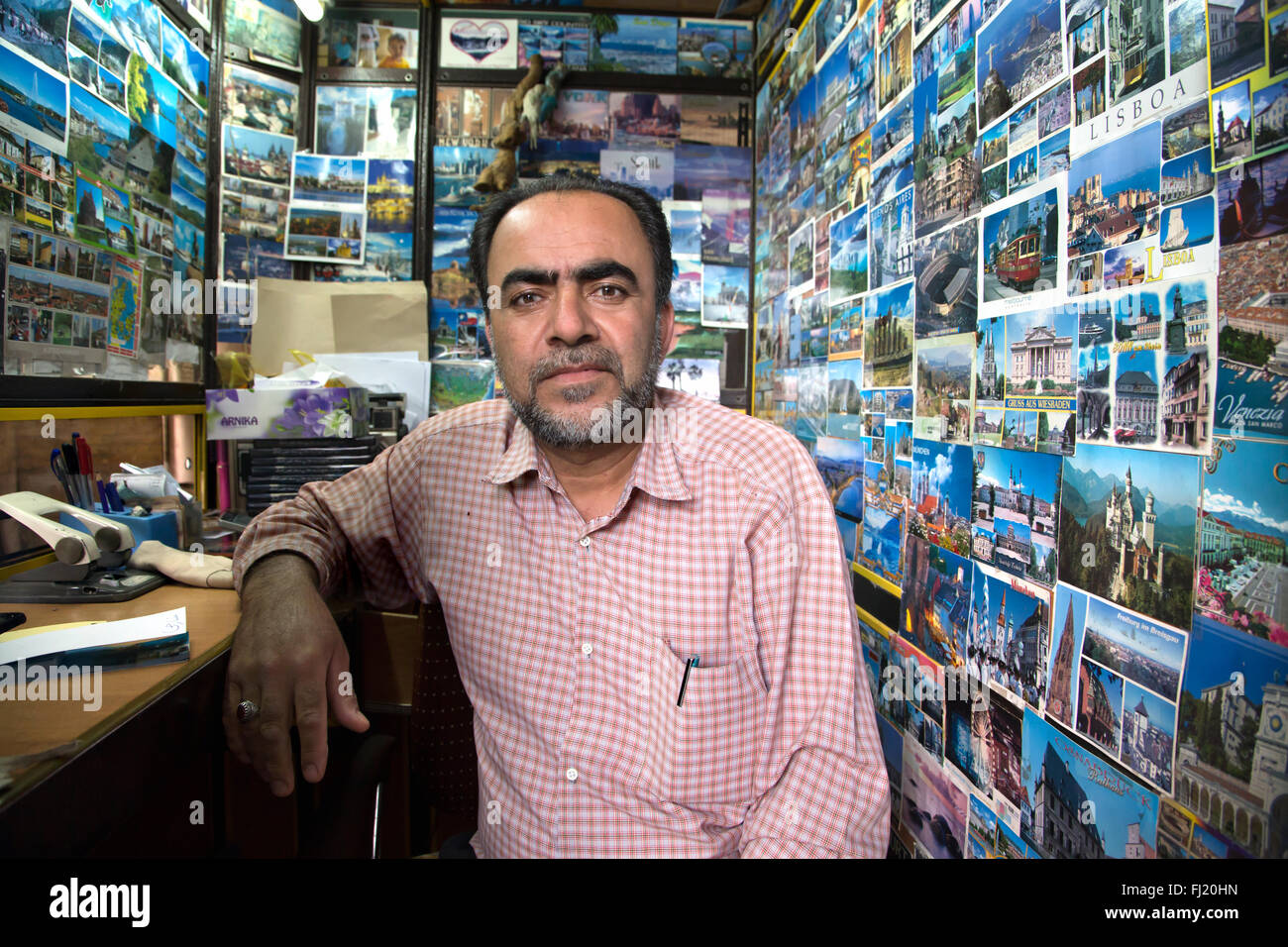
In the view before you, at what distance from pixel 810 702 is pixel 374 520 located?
754 millimetres

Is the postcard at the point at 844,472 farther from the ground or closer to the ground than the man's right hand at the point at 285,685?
farther from the ground

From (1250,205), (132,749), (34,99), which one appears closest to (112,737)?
(132,749)

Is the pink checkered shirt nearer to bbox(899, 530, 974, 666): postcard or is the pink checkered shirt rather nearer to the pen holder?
bbox(899, 530, 974, 666): postcard

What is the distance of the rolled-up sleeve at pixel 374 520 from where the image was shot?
1080 millimetres

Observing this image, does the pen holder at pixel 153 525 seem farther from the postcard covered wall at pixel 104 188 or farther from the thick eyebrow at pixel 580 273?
the thick eyebrow at pixel 580 273

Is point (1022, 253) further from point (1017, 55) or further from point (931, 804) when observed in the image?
point (931, 804)

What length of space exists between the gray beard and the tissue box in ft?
3.36

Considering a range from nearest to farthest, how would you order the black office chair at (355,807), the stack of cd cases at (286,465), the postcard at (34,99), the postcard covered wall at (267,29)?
the black office chair at (355,807) → the postcard at (34,99) → the stack of cd cases at (286,465) → the postcard covered wall at (267,29)

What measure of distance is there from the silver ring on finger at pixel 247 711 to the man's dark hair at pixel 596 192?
0.69 m

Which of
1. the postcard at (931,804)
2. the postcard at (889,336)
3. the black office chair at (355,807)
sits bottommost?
the postcard at (931,804)

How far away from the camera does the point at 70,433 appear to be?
147 centimetres

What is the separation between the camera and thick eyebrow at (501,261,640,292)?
42.6 inches

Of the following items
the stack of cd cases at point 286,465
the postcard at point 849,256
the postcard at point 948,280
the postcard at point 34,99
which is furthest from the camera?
the stack of cd cases at point 286,465

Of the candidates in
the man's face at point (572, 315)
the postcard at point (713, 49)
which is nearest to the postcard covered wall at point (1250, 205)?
the man's face at point (572, 315)
